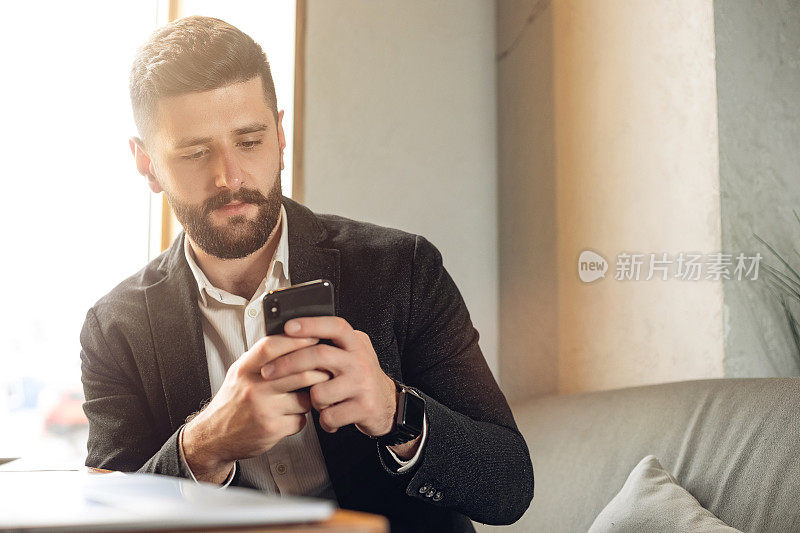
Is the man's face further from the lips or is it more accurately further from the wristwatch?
the wristwatch

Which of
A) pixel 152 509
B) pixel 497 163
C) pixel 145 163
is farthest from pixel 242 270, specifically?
pixel 497 163

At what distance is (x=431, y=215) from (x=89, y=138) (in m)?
0.98

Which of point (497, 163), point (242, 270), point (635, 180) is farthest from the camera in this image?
point (497, 163)

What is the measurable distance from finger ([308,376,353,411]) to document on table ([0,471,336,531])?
30cm

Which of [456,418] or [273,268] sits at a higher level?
[273,268]

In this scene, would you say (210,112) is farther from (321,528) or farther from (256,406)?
(321,528)

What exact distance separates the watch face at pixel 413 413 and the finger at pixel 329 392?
11 cm

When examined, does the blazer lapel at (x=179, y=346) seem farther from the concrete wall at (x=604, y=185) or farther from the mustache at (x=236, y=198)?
the concrete wall at (x=604, y=185)

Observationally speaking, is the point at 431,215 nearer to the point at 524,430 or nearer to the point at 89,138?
the point at 524,430

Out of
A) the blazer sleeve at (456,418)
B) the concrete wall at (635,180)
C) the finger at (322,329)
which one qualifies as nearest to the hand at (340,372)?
the finger at (322,329)

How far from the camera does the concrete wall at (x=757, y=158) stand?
1582 millimetres

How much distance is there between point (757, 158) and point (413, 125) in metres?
0.93

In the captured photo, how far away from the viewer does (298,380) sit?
74 cm

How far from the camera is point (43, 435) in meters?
2.00
